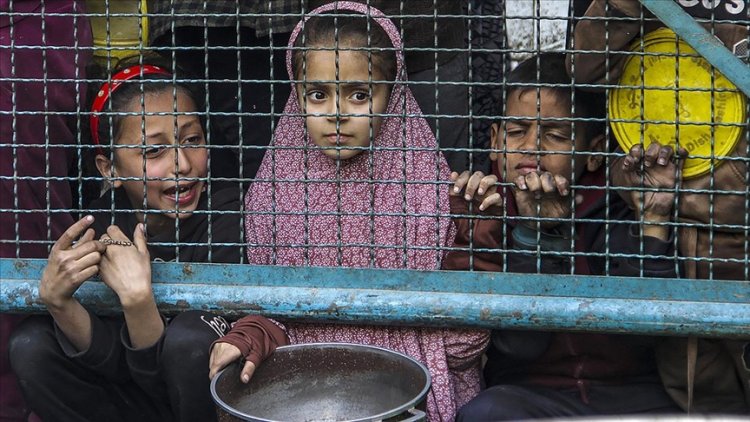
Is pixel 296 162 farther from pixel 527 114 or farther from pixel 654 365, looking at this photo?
pixel 654 365

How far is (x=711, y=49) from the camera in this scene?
8.57 feet

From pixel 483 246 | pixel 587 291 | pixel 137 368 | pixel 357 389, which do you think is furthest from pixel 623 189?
pixel 137 368

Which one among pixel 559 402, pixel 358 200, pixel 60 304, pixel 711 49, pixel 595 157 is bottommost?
pixel 559 402

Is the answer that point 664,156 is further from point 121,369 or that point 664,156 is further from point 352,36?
point 121,369

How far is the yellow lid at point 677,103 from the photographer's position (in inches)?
105

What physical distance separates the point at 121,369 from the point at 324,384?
56cm

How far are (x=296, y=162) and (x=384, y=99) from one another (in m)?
0.28

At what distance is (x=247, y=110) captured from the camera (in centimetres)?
369

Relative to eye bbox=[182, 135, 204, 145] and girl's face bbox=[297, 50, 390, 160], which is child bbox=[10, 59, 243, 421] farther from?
girl's face bbox=[297, 50, 390, 160]

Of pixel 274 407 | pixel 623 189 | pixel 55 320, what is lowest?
pixel 274 407

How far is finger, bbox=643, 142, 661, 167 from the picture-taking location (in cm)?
272

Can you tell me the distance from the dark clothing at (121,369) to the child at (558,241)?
2.06 feet

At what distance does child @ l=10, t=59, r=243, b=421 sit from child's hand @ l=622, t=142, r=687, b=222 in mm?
909

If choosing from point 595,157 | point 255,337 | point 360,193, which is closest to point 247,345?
point 255,337
